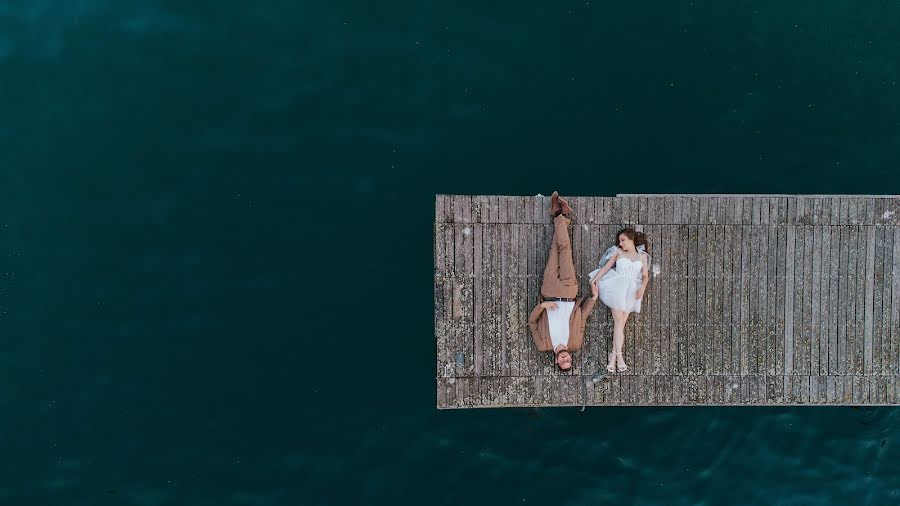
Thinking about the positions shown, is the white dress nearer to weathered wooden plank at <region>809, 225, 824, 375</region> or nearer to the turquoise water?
the turquoise water

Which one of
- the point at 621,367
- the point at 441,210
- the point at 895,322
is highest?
the point at 441,210

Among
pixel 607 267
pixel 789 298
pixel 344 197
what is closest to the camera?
pixel 607 267

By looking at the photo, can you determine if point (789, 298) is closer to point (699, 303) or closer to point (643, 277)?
point (699, 303)

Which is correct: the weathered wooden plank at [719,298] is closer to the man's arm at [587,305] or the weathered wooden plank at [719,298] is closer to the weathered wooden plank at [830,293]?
the weathered wooden plank at [830,293]

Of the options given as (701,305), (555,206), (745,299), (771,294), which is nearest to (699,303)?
(701,305)

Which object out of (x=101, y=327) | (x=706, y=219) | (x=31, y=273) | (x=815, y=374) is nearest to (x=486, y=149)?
(x=706, y=219)

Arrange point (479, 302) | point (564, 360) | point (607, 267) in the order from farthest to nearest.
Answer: point (479, 302)
point (607, 267)
point (564, 360)
